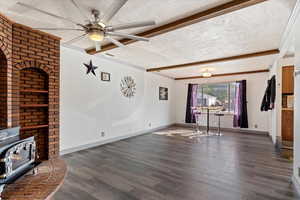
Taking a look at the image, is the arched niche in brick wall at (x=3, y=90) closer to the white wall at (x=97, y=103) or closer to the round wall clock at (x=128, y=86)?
the white wall at (x=97, y=103)

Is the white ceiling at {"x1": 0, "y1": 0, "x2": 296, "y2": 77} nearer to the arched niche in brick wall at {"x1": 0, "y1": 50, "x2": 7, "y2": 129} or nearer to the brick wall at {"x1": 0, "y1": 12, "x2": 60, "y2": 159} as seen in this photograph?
the brick wall at {"x1": 0, "y1": 12, "x2": 60, "y2": 159}

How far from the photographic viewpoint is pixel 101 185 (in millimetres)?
2203

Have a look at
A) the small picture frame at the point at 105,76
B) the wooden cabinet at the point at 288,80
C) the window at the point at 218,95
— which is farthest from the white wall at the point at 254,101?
the small picture frame at the point at 105,76

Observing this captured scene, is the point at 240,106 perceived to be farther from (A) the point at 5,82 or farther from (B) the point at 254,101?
(A) the point at 5,82

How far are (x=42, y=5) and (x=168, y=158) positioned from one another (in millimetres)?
3322

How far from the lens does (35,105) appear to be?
8.28 ft

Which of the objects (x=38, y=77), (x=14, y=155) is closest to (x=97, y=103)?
(x=38, y=77)

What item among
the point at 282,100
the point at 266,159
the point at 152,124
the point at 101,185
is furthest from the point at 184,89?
the point at 101,185

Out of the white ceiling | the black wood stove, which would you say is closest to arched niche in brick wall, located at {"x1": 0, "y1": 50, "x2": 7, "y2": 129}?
the black wood stove

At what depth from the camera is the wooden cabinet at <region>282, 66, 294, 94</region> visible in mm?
3623

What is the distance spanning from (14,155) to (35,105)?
1030mm

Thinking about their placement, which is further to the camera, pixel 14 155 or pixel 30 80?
pixel 30 80

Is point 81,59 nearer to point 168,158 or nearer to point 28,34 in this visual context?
→ point 28,34

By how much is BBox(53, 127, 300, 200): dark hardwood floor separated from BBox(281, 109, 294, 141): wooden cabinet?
1.62ft
